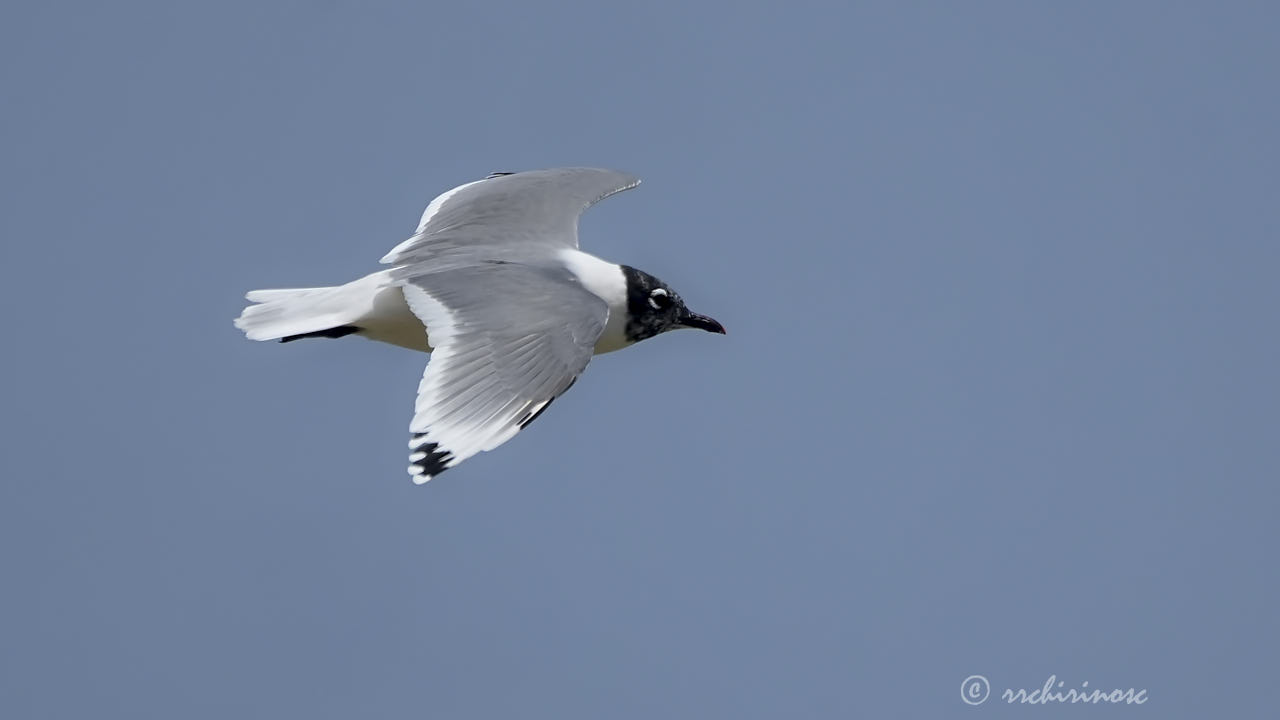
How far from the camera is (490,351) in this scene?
6.51 meters

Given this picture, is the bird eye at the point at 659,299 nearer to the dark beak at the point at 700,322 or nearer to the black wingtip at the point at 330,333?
the dark beak at the point at 700,322

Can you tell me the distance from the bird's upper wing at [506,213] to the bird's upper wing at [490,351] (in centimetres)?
55

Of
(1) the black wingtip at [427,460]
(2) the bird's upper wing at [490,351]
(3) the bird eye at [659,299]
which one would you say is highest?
(3) the bird eye at [659,299]

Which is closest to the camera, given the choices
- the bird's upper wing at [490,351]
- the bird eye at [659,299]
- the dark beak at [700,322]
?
the bird's upper wing at [490,351]

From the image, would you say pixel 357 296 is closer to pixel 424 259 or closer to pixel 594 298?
pixel 424 259

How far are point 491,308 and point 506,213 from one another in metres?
1.71

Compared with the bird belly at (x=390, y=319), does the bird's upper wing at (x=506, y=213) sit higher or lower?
higher

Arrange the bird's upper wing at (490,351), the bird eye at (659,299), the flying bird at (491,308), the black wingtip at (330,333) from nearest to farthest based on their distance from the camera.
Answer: the bird's upper wing at (490,351)
the flying bird at (491,308)
the black wingtip at (330,333)
the bird eye at (659,299)

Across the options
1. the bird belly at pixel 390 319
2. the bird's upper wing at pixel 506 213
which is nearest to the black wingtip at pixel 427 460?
the bird belly at pixel 390 319

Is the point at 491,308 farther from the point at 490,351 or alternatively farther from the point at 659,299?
the point at 659,299

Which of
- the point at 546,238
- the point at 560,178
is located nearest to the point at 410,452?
the point at 546,238

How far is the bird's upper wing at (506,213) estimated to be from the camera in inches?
315

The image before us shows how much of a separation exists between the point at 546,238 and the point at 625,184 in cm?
112

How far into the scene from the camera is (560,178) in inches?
356
